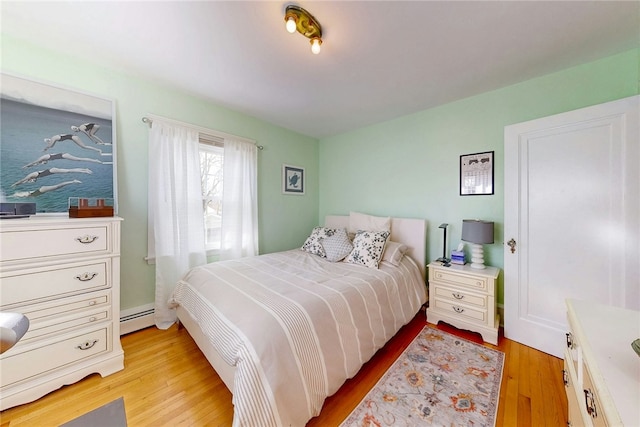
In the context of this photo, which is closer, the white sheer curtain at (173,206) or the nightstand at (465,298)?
the nightstand at (465,298)

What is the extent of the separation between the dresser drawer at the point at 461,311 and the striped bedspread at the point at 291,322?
0.79ft

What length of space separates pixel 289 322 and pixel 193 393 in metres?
0.92

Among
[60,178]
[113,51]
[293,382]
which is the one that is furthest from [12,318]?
[113,51]

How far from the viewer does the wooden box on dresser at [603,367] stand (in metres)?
0.56

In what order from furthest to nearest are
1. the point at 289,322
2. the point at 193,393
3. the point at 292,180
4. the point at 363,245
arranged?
1. the point at 292,180
2. the point at 363,245
3. the point at 193,393
4. the point at 289,322

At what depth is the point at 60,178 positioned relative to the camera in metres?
1.81

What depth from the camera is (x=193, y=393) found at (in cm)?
150

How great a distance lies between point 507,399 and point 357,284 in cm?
117

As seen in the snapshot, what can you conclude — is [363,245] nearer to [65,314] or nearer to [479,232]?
[479,232]

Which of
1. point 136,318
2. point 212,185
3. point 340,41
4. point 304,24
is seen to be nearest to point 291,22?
point 304,24

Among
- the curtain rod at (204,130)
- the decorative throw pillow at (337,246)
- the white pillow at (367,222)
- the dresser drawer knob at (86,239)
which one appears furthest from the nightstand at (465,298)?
the dresser drawer knob at (86,239)

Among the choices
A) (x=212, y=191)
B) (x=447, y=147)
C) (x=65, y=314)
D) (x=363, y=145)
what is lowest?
(x=65, y=314)

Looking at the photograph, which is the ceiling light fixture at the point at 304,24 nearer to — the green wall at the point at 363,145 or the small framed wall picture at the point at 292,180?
the green wall at the point at 363,145

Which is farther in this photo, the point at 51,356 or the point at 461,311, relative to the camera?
the point at 461,311
